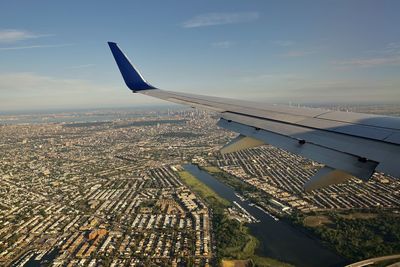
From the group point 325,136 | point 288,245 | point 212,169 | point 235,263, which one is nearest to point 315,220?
point 288,245

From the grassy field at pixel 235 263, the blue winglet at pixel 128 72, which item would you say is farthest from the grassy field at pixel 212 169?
the blue winglet at pixel 128 72

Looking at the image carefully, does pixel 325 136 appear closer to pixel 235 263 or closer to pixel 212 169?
pixel 235 263

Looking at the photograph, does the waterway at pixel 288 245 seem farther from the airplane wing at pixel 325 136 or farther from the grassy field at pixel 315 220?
the airplane wing at pixel 325 136

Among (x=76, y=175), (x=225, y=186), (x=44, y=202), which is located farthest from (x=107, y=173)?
(x=225, y=186)

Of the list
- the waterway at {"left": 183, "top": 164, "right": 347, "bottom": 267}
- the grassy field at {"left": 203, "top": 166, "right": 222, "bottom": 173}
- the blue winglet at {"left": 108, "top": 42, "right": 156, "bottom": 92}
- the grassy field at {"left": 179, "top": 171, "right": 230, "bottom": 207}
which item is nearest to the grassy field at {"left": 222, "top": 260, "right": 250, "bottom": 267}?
the waterway at {"left": 183, "top": 164, "right": 347, "bottom": 267}

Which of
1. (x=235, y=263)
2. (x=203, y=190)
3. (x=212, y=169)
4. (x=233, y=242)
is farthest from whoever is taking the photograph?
(x=212, y=169)

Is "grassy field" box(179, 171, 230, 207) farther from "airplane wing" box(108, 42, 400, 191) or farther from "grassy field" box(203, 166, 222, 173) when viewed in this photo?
"airplane wing" box(108, 42, 400, 191)

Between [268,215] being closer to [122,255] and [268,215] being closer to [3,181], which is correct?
[122,255]
